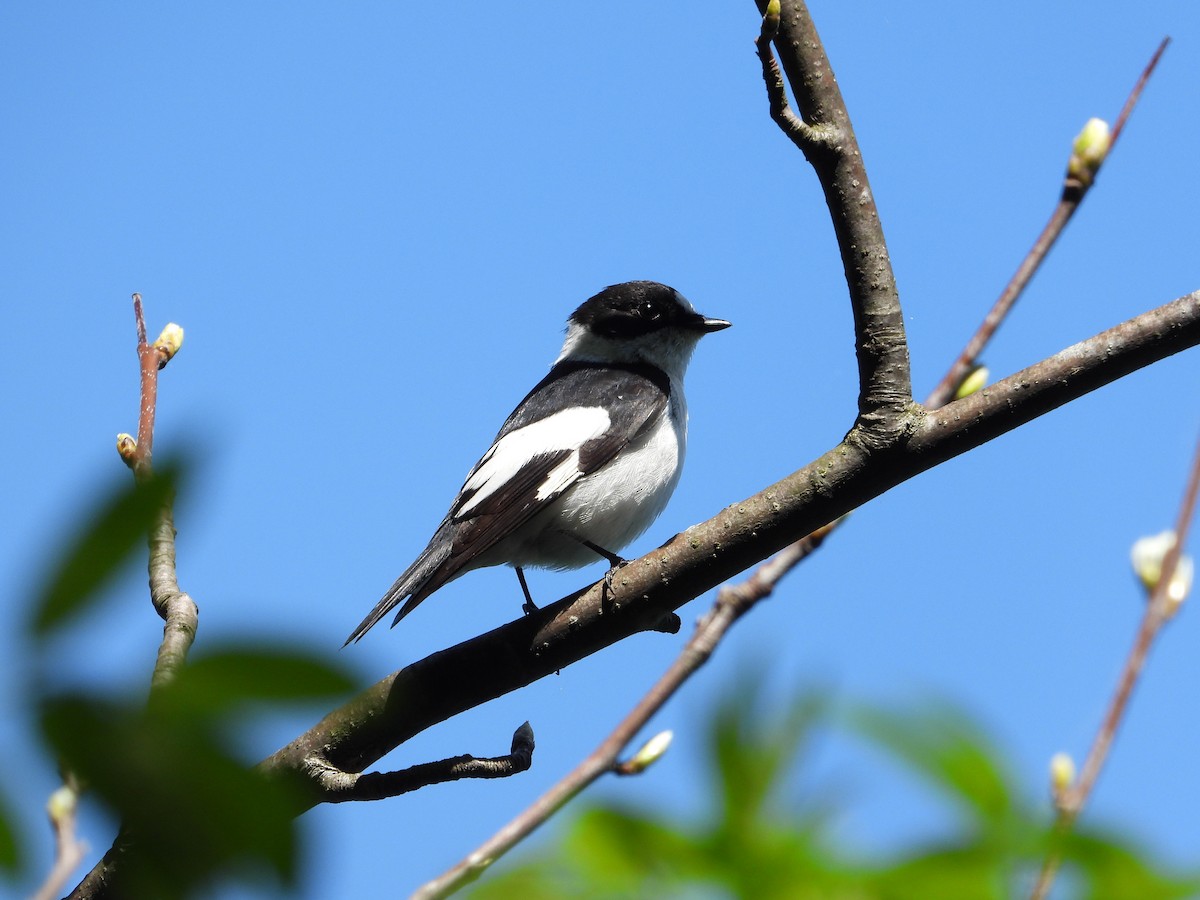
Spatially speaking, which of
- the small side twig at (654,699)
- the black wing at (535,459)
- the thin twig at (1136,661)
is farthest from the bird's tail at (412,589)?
the thin twig at (1136,661)

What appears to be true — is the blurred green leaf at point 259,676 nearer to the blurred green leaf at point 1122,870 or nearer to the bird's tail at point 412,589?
the blurred green leaf at point 1122,870

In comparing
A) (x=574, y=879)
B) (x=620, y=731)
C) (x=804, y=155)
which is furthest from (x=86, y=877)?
(x=804, y=155)

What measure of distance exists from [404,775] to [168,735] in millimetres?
2443

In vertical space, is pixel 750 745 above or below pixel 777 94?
below

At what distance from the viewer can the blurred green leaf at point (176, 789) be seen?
83cm

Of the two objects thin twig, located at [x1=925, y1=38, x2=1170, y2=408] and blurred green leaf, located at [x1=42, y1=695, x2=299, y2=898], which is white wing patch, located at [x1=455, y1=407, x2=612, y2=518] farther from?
blurred green leaf, located at [x1=42, y1=695, x2=299, y2=898]

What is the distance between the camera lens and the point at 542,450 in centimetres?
529

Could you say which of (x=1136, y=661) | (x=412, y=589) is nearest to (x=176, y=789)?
(x=1136, y=661)

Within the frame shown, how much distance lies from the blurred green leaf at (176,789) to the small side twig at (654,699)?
1481 mm

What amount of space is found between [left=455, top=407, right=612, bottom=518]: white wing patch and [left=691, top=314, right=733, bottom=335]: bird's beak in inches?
50.7

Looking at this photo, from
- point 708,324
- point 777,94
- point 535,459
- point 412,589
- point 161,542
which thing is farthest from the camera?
point 708,324

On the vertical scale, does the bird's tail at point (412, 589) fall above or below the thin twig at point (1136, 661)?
above

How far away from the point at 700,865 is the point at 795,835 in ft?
0.28

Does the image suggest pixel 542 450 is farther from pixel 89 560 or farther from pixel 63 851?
pixel 89 560
